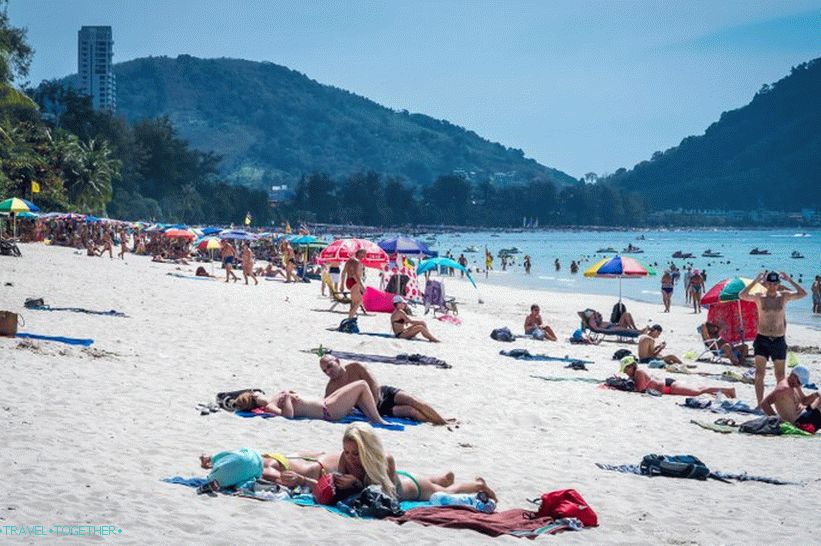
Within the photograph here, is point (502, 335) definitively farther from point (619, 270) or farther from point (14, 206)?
point (14, 206)

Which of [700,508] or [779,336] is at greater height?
[779,336]

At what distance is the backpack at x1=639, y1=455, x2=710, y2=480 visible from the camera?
7117 millimetres

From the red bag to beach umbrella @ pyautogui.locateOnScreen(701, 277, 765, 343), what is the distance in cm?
961

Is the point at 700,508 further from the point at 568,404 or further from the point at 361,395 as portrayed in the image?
the point at 568,404

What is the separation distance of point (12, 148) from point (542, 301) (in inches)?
947

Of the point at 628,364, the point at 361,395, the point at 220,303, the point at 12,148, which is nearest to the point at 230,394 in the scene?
the point at 361,395

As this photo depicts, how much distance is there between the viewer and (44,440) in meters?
6.07

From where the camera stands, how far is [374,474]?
5.61 metres

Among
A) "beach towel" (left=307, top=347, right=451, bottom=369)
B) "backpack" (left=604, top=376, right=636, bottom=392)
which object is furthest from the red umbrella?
"backpack" (left=604, top=376, right=636, bottom=392)

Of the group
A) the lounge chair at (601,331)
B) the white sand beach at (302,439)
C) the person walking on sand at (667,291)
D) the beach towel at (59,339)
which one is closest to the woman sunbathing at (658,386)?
the white sand beach at (302,439)

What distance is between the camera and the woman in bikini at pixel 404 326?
1480 centimetres

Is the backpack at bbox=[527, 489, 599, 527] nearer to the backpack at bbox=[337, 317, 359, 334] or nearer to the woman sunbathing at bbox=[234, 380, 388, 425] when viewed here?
the woman sunbathing at bbox=[234, 380, 388, 425]

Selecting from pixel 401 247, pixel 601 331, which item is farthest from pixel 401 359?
pixel 401 247

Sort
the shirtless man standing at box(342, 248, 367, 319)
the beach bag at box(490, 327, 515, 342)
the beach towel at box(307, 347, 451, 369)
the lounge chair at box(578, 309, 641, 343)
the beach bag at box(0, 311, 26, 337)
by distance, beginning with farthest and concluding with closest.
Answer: the lounge chair at box(578, 309, 641, 343) < the beach bag at box(490, 327, 515, 342) < the shirtless man standing at box(342, 248, 367, 319) < the beach towel at box(307, 347, 451, 369) < the beach bag at box(0, 311, 26, 337)
